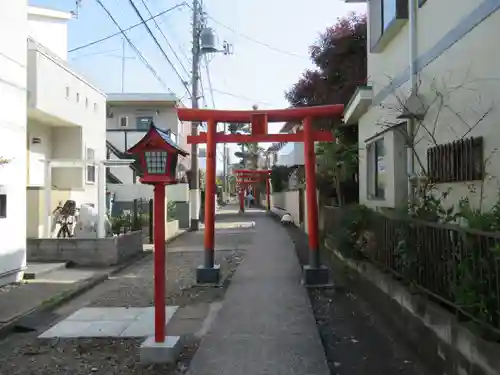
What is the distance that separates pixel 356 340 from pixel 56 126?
11705 mm

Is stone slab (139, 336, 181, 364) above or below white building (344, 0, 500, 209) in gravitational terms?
below

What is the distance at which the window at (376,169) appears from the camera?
10.9 m

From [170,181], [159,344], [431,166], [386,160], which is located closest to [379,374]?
[159,344]

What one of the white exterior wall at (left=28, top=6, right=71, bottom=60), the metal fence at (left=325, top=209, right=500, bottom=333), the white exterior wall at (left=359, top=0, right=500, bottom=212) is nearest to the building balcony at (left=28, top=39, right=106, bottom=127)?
the white exterior wall at (left=28, top=6, right=71, bottom=60)

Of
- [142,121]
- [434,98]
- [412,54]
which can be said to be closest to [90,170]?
[412,54]

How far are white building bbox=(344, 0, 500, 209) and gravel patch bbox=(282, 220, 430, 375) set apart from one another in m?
1.75

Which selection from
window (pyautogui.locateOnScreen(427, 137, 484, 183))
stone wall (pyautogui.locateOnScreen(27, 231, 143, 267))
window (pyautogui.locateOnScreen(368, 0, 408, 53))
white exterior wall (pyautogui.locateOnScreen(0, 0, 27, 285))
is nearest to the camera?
window (pyautogui.locateOnScreen(427, 137, 484, 183))

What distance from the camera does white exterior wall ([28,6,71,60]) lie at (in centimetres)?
1753

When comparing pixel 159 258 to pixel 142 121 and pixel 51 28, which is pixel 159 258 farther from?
pixel 142 121

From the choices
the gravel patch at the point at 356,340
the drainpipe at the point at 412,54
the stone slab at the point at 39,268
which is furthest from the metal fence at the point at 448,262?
the stone slab at the point at 39,268

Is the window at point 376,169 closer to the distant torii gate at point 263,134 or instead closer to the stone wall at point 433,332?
the distant torii gate at point 263,134

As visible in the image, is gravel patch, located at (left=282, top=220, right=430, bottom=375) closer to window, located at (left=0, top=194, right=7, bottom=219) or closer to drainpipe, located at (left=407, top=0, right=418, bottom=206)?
drainpipe, located at (left=407, top=0, right=418, bottom=206)

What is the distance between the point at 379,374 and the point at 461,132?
309 centimetres

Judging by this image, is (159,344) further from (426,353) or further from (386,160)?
(386,160)
